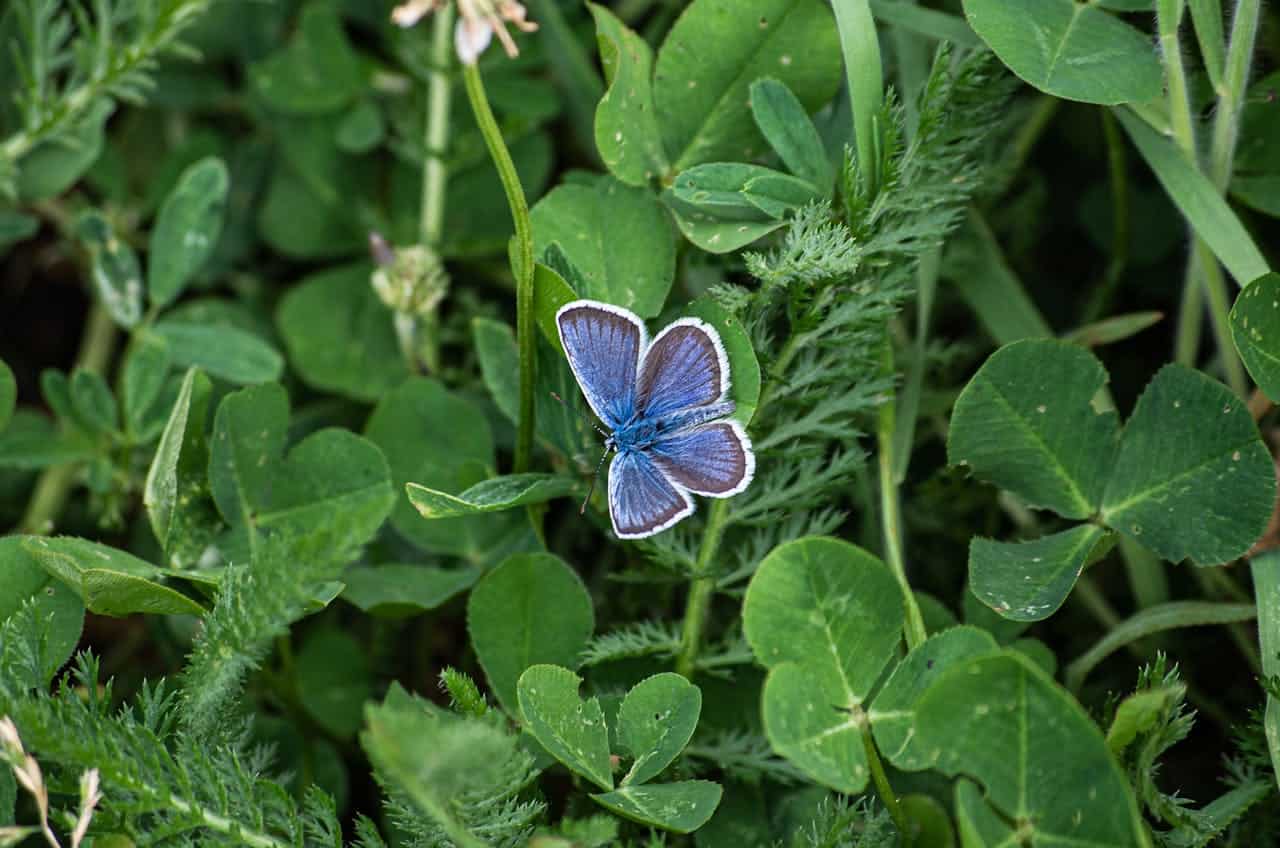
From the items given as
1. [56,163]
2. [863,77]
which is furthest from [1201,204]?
[56,163]

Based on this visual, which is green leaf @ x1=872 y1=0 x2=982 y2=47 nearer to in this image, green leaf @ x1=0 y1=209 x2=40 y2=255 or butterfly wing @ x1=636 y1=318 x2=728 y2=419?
butterfly wing @ x1=636 y1=318 x2=728 y2=419

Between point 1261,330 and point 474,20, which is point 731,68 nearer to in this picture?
point 474,20

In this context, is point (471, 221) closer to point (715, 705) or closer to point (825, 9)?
point (825, 9)

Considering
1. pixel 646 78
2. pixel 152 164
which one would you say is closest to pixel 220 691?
pixel 646 78

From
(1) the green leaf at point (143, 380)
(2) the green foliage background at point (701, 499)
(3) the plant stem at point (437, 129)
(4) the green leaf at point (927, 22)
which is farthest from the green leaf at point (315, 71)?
(4) the green leaf at point (927, 22)

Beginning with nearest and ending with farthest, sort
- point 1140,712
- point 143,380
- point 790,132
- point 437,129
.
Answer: point 1140,712, point 790,132, point 143,380, point 437,129

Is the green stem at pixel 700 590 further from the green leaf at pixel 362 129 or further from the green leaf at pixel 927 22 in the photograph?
the green leaf at pixel 362 129
